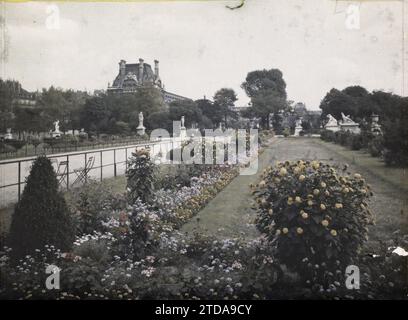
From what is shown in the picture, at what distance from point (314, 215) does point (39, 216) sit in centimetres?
372

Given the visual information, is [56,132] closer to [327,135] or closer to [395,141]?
[395,141]

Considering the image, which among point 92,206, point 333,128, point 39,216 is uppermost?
point 333,128

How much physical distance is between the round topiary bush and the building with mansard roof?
3.67 metres

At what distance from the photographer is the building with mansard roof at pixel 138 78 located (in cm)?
774

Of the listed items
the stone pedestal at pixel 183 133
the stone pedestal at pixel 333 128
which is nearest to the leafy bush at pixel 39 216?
the stone pedestal at pixel 183 133

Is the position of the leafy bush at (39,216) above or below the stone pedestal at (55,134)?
below

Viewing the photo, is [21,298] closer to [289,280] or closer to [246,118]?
[289,280]

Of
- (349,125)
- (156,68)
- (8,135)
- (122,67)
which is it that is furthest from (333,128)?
(8,135)

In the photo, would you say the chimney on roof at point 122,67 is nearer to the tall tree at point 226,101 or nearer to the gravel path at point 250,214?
the tall tree at point 226,101

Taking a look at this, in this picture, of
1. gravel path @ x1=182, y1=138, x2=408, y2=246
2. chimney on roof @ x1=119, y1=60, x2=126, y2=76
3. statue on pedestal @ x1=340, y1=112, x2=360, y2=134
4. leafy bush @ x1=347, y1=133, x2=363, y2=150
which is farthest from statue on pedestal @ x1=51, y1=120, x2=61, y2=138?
leafy bush @ x1=347, y1=133, x2=363, y2=150

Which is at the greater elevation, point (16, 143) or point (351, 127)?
point (351, 127)

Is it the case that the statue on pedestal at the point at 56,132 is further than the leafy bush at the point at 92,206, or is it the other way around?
the statue on pedestal at the point at 56,132

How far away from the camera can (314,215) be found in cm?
485

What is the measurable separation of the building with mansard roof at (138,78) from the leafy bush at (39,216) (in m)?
2.84
